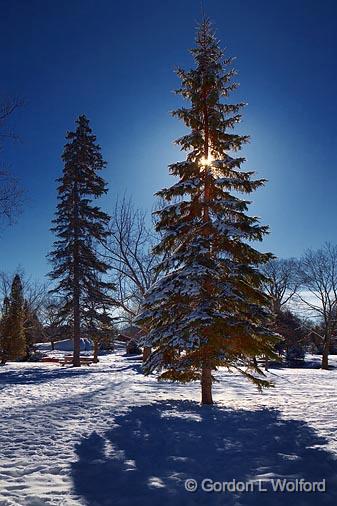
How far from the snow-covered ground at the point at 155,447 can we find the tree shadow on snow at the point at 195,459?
0.02 metres

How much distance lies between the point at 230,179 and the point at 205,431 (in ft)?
22.0

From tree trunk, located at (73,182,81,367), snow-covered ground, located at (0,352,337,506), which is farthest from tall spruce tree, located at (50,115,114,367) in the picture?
snow-covered ground, located at (0,352,337,506)

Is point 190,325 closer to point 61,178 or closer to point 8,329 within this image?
point 61,178

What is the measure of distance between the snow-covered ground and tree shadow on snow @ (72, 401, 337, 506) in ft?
0.05

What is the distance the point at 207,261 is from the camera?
9.88m

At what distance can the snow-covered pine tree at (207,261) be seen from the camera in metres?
9.51

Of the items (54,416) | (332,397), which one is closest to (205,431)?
(54,416)

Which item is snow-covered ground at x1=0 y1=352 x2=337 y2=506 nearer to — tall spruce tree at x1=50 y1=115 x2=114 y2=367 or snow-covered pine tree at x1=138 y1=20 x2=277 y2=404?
snow-covered pine tree at x1=138 y1=20 x2=277 y2=404

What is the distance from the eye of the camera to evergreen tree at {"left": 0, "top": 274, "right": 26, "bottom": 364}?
2612 cm

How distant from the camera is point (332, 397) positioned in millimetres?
11852
